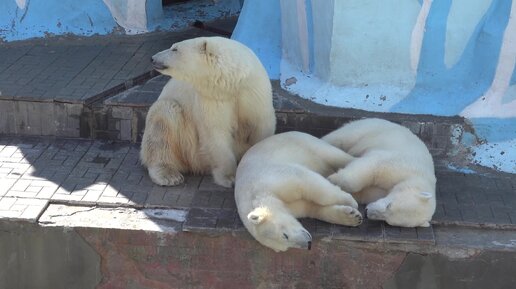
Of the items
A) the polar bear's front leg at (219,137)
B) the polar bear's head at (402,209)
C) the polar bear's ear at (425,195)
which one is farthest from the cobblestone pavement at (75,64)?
the polar bear's ear at (425,195)

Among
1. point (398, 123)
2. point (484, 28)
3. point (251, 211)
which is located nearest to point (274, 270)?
point (251, 211)

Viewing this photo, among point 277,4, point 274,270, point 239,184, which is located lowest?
point 274,270

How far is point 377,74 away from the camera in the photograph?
6258mm

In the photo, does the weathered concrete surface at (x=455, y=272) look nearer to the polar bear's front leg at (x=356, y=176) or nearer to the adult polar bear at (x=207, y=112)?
the polar bear's front leg at (x=356, y=176)

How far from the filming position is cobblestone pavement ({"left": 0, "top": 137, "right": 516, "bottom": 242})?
492 centimetres

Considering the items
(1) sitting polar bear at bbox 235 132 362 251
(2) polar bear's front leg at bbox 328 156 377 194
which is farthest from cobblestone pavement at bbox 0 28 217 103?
(2) polar bear's front leg at bbox 328 156 377 194

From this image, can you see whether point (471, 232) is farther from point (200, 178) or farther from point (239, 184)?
point (200, 178)

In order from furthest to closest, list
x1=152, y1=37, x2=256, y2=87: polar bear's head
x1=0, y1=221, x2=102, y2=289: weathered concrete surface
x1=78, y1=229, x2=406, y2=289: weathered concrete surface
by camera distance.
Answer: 1. x1=152, y1=37, x2=256, y2=87: polar bear's head
2. x1=0, y1=221, x2=102, y2=289: weathered concrete surface
3. x1=78, y1=229, x2=406, y2=289: weathered concrete surface

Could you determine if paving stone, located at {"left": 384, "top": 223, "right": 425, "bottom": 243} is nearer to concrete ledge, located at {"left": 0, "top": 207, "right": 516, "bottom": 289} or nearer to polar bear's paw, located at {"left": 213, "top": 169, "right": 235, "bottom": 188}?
concrete ledge, located at {"left": 0, "top": 207, "right": 516, "bottom": 289}

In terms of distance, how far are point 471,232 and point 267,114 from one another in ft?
5.33

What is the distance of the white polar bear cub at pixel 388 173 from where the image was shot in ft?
15.5

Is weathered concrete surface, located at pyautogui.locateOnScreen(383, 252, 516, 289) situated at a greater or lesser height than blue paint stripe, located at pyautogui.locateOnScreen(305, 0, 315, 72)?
lesser

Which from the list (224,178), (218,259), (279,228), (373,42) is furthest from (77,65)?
(279,228)

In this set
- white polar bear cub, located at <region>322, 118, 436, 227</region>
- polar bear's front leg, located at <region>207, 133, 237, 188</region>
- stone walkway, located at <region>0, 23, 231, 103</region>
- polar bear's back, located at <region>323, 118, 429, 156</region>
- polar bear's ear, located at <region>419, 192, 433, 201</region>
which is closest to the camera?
polar bear's ear, located at <region>419, 192, 433, 201</region>
